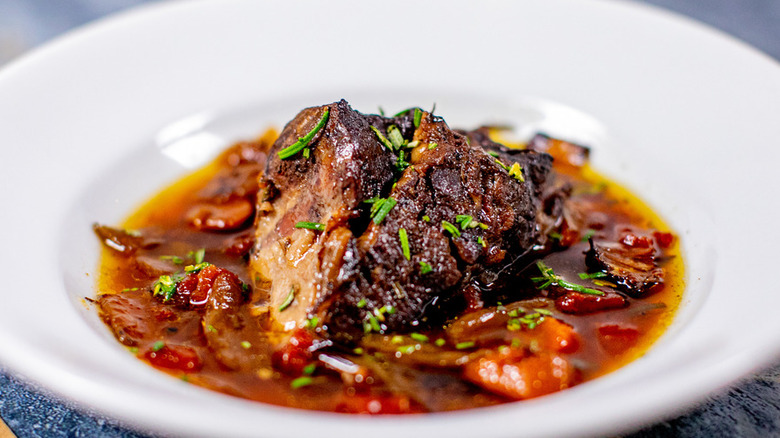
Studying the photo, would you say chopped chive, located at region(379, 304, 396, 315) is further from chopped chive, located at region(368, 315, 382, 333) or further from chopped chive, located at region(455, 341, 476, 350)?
chopped chive, located at region(455, 341, 476, 350)

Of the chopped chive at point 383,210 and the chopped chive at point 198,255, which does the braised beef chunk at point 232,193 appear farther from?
the chopped chive at point 383,210

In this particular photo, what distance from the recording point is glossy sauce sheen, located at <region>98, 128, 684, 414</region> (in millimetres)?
3951

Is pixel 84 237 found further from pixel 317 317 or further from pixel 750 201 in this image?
pixel 750 201

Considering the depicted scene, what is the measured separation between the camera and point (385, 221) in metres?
4.31

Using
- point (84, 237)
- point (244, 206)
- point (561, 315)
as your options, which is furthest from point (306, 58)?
point (561, 315)

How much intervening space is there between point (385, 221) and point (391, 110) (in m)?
3.07

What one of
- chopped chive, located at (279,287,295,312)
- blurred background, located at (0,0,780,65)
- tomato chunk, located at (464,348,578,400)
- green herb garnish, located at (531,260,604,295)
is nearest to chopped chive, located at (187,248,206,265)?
chopped chive, located at (279,287,295,312)

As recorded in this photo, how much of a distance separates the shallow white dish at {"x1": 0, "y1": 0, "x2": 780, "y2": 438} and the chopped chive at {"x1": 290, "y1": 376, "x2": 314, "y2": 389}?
1.25 ft

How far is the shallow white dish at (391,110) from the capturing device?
125 inches

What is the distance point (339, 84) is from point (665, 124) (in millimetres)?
3250

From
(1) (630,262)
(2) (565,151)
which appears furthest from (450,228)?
(2) (565,151)

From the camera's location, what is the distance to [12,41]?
9.05 meters

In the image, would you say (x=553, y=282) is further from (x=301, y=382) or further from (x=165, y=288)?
(x=165, y=288)

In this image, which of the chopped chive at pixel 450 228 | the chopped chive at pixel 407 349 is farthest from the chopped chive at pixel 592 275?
the chopped chive at pixel 407 349
